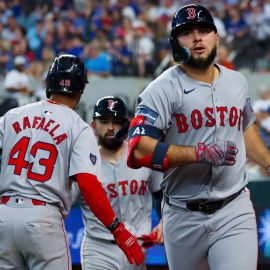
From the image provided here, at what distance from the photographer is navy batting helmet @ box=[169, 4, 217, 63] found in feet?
15.8

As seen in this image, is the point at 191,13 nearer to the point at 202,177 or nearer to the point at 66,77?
the point at 66,77

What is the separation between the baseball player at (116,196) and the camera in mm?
6113

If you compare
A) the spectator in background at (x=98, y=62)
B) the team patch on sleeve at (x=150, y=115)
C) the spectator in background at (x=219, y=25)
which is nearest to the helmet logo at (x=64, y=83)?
the team patch on sleeve at (x=150, y=115)

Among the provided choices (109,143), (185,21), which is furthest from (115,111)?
(185,21)

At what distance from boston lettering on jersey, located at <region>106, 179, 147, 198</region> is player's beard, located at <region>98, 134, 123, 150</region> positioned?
0.34 metres

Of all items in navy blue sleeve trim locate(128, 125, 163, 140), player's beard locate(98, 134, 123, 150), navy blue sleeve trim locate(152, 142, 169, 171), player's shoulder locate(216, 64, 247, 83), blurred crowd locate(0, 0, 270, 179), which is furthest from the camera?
blurred crowd locate(0, 0, 270, 179)

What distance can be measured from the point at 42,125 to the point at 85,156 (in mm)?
344

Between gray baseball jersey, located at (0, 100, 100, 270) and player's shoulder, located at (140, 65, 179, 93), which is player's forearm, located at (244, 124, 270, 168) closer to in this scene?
player's shoulder, located at (140, 65, 179, 93)

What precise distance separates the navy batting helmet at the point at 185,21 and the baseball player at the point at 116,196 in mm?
1645

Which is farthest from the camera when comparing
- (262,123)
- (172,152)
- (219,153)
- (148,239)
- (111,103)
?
(262,123)

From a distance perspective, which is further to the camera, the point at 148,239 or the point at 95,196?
the point at 148,239

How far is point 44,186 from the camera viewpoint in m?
4.77

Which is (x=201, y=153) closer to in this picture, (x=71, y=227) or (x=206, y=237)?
(x=206, y=237)

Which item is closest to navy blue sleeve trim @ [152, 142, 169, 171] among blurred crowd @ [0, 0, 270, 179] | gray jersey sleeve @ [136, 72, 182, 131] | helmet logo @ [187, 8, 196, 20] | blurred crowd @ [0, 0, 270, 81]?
gray jersey sleeve @ [136, 72, 182, 131]
